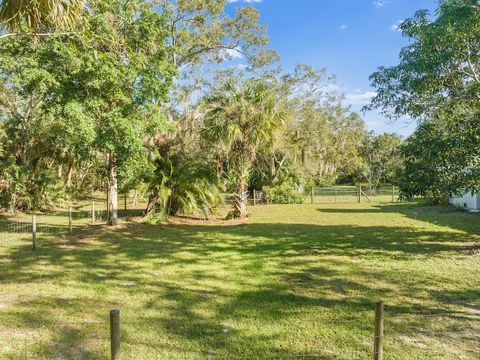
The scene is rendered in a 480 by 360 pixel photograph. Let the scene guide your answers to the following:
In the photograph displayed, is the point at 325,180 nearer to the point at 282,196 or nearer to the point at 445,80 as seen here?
the point at 282,196

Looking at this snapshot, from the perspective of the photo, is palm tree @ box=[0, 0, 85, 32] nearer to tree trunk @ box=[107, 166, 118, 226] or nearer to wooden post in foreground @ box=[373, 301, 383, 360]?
wooden post in foreground @ box=[373, 301, 383, 360]

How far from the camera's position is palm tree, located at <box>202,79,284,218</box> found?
14.1 m

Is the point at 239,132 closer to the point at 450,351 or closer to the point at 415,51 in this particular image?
the point at 415,51

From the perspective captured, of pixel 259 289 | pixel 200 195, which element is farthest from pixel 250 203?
pixel 259 289

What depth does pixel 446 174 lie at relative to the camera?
855cm

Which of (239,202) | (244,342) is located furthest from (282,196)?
(244,342)

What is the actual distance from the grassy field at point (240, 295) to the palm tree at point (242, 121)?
448 cm

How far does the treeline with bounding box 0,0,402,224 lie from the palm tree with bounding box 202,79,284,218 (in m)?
0.04

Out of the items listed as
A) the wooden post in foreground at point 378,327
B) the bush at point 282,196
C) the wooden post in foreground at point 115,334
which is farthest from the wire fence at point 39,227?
the bush at point 282,196

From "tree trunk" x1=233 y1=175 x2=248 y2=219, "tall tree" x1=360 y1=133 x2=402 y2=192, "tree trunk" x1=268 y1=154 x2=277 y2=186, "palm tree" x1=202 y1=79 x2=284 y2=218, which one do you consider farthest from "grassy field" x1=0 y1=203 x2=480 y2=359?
"tall tree" x1=360 y1=133 x2=402 y2=192

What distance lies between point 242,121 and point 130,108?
14.8 ft

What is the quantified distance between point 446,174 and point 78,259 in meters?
8.54

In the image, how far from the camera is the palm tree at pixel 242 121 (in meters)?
14.1

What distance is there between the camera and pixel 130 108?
1148 centimetres
